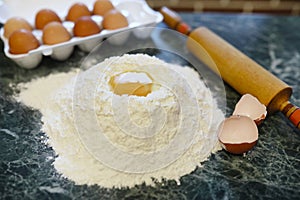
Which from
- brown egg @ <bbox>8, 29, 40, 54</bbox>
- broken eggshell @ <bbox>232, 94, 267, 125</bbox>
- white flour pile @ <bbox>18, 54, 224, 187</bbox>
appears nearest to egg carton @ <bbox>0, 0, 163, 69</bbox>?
brown egg @ <bbox>8, 29, 40, 54</bbox>

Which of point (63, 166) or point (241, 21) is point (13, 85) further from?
point (241, 21)

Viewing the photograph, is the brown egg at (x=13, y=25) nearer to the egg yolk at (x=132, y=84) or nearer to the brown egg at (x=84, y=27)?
the brown egg at (x=84, y=27)

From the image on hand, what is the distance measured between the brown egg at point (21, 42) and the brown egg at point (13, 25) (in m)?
0.06

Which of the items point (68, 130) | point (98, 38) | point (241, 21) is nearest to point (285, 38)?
point (241, 21)

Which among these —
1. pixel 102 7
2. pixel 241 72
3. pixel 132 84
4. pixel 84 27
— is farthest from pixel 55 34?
pixel 241 72

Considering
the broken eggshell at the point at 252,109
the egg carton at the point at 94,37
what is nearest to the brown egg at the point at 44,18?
the egg carton at the point at 94,37

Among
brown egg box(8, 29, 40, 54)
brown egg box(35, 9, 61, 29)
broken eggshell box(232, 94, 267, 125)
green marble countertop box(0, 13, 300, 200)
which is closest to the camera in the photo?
green marble countertop box(0, 13, 300, 200)

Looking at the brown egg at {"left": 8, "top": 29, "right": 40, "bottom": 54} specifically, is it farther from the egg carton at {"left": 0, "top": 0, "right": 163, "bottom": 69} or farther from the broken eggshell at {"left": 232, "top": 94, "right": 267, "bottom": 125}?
the broken eggshell at {"left": 232, "top": 94, "right": 267, "bottom": 125}

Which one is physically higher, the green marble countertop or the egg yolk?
the egg yolk

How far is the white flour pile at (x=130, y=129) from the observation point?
73 centimetres

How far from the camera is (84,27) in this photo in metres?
1.00

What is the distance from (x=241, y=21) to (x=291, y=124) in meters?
0.51

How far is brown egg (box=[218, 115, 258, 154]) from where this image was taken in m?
0.76

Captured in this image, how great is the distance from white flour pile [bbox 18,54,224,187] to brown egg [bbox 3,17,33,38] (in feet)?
0.98
